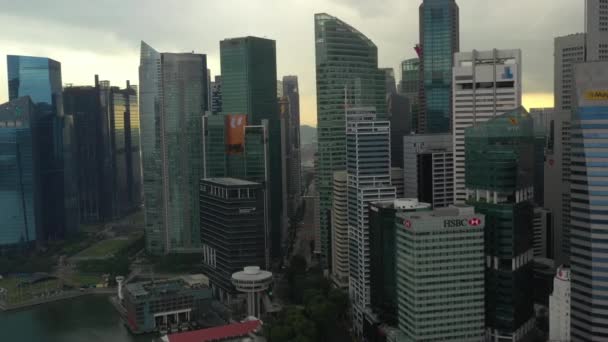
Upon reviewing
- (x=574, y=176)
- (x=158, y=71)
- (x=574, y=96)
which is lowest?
(x=574, y=176)

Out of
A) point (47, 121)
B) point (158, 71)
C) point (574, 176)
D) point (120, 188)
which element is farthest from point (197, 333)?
point (120, 188)

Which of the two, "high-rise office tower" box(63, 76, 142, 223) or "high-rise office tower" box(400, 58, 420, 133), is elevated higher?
"high-rise office tower" box(400, 58, 420, 133)

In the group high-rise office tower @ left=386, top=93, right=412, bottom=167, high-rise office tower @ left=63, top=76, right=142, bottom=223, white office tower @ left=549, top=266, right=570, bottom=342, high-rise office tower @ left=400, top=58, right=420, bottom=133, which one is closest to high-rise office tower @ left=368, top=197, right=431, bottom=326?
white office tower @ left=549, top=266, right=570, bottom=342

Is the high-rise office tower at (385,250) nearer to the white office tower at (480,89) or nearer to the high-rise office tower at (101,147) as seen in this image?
the white office tower at (480,89)

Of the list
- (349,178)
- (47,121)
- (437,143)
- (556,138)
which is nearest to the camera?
(349,178)

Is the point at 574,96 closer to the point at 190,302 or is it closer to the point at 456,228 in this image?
the point at 456,228

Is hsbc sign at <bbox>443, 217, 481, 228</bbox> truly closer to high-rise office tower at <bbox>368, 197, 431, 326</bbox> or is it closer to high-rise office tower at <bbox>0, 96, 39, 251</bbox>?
high-rise office tower at <bbox>368, 197, 431, 326</bbox>

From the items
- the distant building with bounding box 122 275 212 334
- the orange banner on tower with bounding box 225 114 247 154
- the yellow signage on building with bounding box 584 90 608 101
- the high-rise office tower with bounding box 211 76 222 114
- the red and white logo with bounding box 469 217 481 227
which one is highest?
the high-rise office tower with bounding box 211 76 222 114

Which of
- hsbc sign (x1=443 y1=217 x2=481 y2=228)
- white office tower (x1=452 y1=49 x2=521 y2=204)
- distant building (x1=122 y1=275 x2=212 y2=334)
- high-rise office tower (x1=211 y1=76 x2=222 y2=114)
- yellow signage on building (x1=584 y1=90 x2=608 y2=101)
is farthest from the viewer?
high-rise office tower (x1=211 y1=76 x2=222 y2=114)
